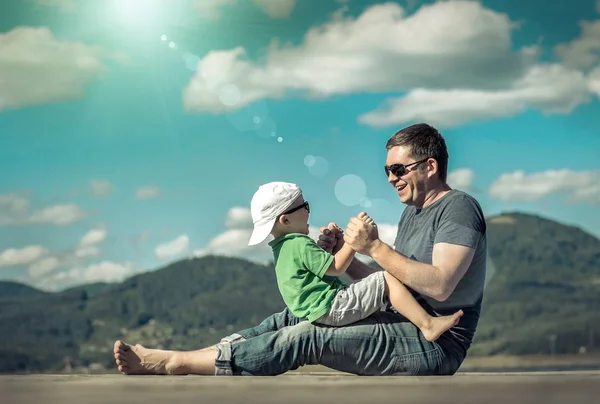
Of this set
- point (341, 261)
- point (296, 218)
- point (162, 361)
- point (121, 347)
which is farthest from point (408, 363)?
point (121, 347)

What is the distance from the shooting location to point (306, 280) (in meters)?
6.39

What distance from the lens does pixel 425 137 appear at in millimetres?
6738

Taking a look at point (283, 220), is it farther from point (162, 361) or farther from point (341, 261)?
point (162, 361)

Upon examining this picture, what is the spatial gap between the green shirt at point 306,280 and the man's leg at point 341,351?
0.18m

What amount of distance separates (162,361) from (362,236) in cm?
188

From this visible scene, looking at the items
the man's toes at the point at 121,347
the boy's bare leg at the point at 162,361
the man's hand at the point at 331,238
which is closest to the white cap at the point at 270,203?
the man's hand at the point at 331,238

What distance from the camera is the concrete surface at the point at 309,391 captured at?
176 inches

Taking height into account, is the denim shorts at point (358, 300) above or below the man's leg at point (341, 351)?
above

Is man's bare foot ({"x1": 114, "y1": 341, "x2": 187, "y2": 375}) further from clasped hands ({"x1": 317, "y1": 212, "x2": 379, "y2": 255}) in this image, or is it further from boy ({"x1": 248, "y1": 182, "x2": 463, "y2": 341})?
clasped hands ({"x1": 317, "y1": 212, "x2": 379, "y2": 255})

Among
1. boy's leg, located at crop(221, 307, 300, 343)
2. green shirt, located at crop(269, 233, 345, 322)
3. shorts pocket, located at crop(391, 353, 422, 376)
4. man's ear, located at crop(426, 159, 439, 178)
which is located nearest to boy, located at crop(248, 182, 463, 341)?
green shirt, located at crop(269, 233, 345, 322)

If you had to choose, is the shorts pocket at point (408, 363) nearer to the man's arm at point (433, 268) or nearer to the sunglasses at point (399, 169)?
the man's arm at point (433, 268)

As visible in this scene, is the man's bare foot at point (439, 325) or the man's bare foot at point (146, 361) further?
the man's bare foot at point (146, 361)

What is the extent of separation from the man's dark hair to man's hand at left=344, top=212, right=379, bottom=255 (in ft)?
2.76

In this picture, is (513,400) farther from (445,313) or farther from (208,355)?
(208,355)
